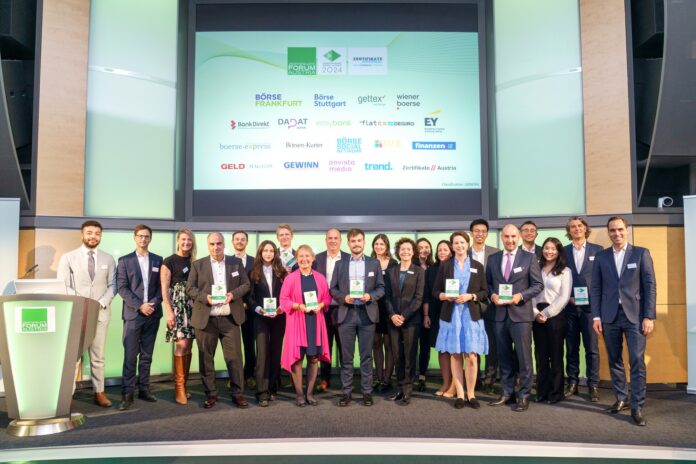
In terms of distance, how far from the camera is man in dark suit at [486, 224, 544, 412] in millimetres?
5027

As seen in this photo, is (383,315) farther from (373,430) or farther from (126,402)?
(126,402)

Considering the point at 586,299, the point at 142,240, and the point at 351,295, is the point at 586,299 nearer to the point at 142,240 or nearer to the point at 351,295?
the point at 351,295

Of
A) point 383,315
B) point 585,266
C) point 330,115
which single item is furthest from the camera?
point 330,115

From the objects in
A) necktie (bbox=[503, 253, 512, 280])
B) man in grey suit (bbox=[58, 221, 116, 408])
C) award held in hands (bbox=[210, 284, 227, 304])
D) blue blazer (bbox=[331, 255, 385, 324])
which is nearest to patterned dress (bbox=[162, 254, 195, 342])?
award held in hands (bbox=[210, 284, 227, 304])

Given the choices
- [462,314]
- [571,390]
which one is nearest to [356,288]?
[462,314]

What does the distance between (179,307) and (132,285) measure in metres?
0.46

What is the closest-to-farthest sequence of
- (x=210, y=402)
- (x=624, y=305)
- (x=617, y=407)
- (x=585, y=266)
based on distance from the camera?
(x=624, y=305) < (x=617, y=407) < (x=210, y=402) < (x=585, y=266)

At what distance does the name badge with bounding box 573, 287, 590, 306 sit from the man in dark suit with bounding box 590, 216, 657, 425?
378mm

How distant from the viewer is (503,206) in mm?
Answer: 6980

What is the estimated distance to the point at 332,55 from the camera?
7.21 meters

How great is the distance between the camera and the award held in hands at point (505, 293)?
5023 millimetres

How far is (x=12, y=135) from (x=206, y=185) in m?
2.09

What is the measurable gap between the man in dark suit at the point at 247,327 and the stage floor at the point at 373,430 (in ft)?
1.87

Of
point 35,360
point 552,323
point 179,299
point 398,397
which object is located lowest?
point 398,397
